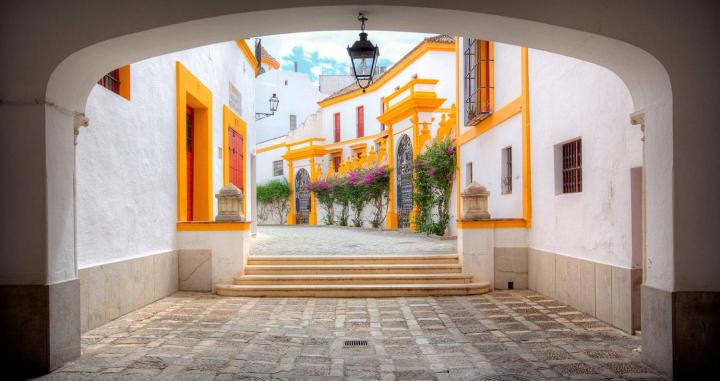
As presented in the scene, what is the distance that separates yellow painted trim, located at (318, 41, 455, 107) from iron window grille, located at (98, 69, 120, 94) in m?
15.7

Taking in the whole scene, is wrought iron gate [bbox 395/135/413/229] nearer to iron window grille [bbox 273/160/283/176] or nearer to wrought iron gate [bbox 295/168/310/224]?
wrought iron gate [bbox 295/168/310/224]

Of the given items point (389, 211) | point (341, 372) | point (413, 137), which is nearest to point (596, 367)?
point (341, 372)

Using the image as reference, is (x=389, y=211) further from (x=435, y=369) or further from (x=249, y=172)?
(x=435, y=369)

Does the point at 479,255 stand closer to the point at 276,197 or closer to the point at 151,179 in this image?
the point at 151,179

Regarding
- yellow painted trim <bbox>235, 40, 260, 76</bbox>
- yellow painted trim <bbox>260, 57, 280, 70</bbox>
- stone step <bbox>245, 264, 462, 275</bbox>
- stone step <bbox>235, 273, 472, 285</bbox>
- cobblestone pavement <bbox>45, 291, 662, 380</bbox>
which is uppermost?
yellow painted trim <bbox>260, 57, 280, 70</bbox>

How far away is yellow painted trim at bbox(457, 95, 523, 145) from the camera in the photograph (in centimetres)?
963

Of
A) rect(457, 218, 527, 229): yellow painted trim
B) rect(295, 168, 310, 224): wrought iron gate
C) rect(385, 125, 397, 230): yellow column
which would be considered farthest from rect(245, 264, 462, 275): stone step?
rect(295, 168, 310, 224): wrought iron gate

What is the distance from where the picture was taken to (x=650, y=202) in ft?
15.3

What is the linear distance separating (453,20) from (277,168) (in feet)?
93.3

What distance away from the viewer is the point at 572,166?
768 cm

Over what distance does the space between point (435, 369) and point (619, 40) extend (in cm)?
301

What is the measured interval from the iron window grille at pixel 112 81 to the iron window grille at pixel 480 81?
22.5 ft

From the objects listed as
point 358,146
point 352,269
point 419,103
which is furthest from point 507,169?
point 358,146

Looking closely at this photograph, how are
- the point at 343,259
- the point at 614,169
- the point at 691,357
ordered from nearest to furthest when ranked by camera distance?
the point at 691,357, the point at 614,169, the point at 343,259
